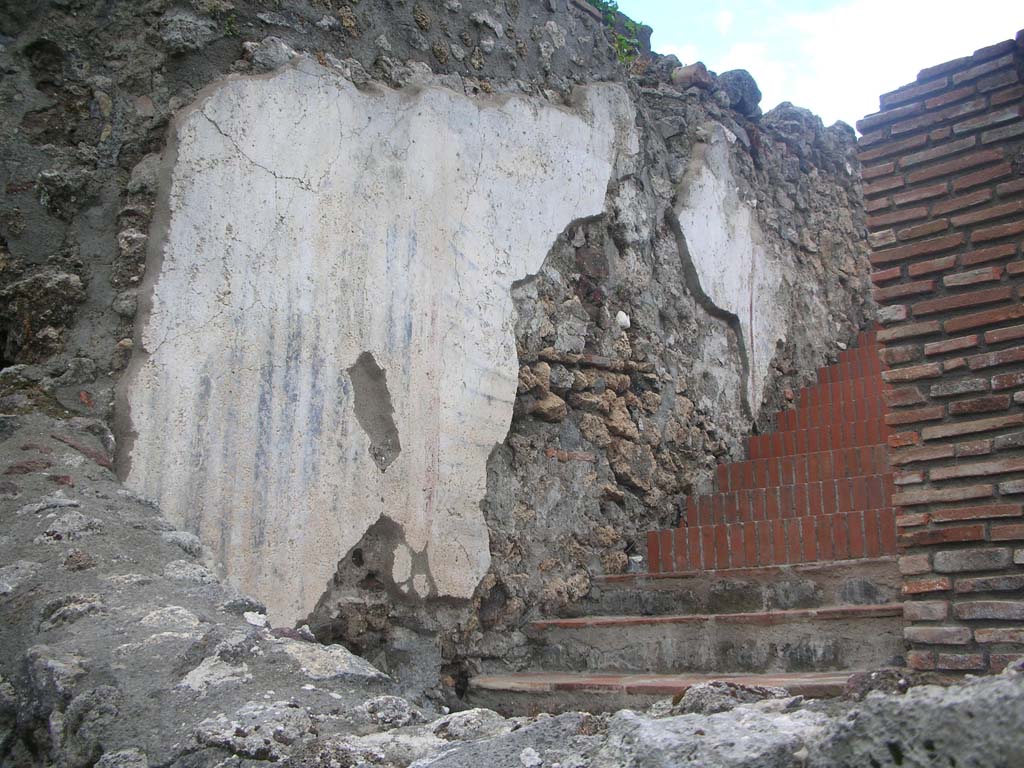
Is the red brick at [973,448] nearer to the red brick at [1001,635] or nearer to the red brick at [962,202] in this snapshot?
the red brick at [1001,635]

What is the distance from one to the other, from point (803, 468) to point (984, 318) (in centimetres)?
205

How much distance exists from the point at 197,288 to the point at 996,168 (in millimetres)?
2668

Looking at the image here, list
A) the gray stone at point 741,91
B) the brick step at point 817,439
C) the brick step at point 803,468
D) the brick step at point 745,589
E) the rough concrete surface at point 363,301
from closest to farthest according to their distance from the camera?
the rough concrete surface at point 363,301
the brick step at point 745,589
the brick step at point 803,468
the brick step at point 817,439
the gray stone at point 741,91

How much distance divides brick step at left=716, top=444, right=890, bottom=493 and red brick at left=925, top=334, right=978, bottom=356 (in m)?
1.59

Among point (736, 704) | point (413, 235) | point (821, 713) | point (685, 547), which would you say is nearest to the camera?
point (821, 713)

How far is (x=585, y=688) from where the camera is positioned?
12.8ft

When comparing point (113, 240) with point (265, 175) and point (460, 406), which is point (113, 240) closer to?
point (265, 175)

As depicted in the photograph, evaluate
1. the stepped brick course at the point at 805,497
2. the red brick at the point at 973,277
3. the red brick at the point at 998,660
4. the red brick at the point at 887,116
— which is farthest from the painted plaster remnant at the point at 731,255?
the red brick at the point at 998,660

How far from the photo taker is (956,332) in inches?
136

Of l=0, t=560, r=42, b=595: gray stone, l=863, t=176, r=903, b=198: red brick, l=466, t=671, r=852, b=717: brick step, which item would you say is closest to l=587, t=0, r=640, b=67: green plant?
l=863, t=176, r=903, b=198: red brick

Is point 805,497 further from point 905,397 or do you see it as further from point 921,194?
point 921,194

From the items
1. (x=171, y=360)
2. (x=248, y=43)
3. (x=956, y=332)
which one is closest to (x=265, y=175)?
(x=248, y=43)

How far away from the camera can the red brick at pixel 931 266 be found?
351 centimetres

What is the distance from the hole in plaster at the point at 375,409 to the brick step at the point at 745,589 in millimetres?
1150
